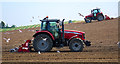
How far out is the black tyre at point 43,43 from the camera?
13.0m

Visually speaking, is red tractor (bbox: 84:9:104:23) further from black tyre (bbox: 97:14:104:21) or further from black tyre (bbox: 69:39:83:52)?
black tyre (bbox: 69:39:83:52)

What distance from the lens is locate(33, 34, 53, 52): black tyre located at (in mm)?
13047

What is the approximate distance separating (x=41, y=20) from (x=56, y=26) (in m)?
1.01

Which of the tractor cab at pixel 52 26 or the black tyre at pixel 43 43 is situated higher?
the tractor cab at pixel 52 26

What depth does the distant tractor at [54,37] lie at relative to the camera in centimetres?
1297

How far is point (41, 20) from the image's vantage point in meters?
13.4

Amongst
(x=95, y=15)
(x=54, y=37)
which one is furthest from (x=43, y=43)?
(x=95, y=15)

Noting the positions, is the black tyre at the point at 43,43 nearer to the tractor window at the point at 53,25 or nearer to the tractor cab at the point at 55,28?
the tractor cab at the point at 55,28

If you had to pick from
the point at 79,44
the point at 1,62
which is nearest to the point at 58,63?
the point at 1,62

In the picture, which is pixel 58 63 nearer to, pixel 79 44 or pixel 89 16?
pixel 79 44

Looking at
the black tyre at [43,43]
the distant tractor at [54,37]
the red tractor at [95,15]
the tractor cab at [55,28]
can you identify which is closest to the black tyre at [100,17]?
the red tractor at [95,15]

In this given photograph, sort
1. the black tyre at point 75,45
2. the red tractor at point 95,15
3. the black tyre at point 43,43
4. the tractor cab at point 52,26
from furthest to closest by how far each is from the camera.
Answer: the red tractor at point 95,15
the tractor cab at point 52,26
the black tyre at point 43,43
the black tyre at point 75,45

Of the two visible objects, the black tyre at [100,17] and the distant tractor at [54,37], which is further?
the black tyre at [100,17]

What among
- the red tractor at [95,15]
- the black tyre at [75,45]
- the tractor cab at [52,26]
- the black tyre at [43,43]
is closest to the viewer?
the black tyre at [75,45]
